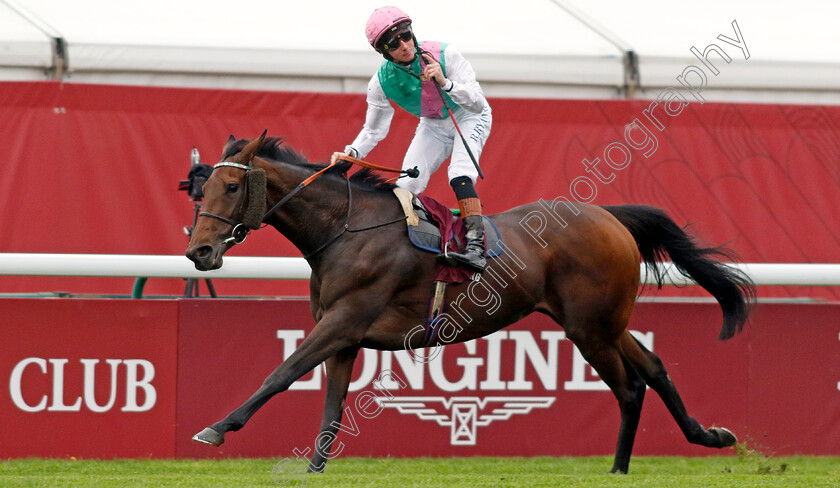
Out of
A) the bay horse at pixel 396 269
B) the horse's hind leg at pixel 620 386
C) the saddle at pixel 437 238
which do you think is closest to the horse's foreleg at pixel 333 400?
the bay horse at pixel 396 269

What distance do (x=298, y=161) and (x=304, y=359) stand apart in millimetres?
945

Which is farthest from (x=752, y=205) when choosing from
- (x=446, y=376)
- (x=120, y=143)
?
(x=120, y=143)

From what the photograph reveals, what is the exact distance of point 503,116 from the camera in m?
7.92

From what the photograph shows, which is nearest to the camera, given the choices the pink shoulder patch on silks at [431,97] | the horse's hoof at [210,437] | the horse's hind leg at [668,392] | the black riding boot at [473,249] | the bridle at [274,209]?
the horse's hoof at [210,437]

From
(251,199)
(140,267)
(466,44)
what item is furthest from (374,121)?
(466,44)

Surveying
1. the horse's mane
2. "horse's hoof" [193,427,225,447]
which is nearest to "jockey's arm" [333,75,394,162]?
the horse's mane

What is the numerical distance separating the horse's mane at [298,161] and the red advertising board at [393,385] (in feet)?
3.57

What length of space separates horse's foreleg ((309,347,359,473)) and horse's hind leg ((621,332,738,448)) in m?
1.44

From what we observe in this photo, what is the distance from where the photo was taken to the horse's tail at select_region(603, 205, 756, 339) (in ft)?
17.1

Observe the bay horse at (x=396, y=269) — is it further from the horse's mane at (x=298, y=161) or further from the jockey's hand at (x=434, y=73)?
the jockey's hand at (x=434, y=73)

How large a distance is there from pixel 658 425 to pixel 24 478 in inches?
134

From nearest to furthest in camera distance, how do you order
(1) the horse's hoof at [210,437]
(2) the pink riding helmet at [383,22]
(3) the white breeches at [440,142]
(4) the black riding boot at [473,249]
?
(1) the horse's hoof at [210,437]
(2) the pink riding helmet at [383,22]
(4) the black riding boot at [473,249]
(3) the white breeches at [440,142]

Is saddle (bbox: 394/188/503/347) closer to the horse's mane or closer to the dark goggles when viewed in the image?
the horse's mane

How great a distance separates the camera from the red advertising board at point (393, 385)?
5.29 metres
